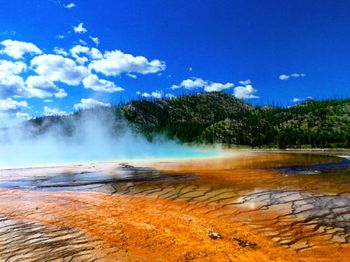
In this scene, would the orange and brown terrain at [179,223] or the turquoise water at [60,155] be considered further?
the turquoise water at [60,155]

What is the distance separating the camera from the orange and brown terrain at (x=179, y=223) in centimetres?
809

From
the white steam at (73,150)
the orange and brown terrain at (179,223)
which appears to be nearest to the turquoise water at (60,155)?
the white steam at (73,150)

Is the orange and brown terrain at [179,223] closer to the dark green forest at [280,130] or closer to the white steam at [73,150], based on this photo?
the white steam at [73,150]

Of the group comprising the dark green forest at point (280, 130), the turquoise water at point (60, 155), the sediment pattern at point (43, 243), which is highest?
the dark green forest at point (280, 130)

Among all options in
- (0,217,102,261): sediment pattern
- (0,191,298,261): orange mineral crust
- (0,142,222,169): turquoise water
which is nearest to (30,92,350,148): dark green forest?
(0,142,222,169): turquoise water

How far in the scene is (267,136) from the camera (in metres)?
126

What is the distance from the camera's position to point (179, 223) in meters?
10.6

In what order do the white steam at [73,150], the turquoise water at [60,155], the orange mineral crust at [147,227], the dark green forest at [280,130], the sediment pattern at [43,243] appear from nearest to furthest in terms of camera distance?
1. the sediment pattern at [43,243]
2. the orange mineral crust at [147,227]
3. the turquoise water at [60,155]
4. the white steam at [73,150]
5. the dark green forest at [280,130]

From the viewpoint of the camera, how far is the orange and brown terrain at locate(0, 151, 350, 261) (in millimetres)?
8094

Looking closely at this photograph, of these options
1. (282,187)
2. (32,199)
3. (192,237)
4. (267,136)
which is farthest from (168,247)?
(267,136)

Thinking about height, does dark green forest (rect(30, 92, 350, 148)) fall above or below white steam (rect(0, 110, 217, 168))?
above

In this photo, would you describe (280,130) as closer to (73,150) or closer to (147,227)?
→ (73,150)

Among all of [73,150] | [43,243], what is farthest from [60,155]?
[43,243]

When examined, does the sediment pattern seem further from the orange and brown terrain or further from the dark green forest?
the dark green forest
